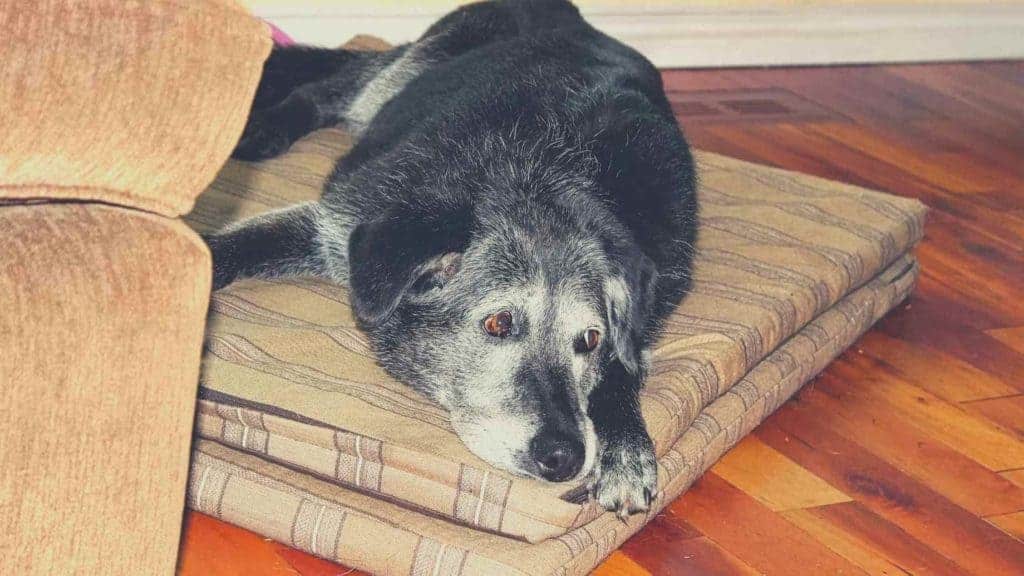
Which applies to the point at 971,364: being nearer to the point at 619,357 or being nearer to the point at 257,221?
the point at 619,357

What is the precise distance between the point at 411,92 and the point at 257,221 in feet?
2.63

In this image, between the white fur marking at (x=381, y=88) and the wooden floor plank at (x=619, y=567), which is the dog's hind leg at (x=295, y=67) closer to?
the white fur marking at (x=381, y=88)

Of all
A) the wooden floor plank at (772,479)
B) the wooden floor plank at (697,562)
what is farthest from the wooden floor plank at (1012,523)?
the wooden floor plank at (697,562)

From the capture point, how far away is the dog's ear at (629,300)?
8.84 ft

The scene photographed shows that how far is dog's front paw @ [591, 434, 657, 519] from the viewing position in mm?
2518

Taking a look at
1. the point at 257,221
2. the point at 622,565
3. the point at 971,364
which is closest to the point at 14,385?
the point at 622,565

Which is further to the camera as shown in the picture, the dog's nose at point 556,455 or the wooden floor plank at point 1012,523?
the wooden floor plank at point 1012,523

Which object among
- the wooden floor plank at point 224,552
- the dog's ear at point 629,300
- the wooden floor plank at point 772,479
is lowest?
the wooden floor plank at point 224,552

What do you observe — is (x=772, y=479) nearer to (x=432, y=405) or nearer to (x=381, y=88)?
(x=432, y=405)

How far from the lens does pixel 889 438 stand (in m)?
3.23

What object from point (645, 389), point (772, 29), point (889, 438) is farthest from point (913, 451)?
point (772, 29)

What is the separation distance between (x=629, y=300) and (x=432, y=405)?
0.47 metres

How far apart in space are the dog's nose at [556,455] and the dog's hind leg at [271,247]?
3.13 feet

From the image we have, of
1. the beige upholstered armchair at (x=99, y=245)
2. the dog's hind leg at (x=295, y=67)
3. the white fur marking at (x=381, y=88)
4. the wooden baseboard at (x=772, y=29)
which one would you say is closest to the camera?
the beige upholstered armchair at (x=99, y=245)
